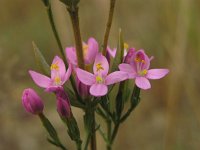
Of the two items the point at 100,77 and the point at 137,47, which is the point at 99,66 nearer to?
the point at 100,77

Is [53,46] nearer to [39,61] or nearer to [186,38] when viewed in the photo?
→ [186,38]

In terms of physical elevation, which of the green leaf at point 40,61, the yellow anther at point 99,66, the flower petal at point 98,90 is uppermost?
the green leaf at point 40,61

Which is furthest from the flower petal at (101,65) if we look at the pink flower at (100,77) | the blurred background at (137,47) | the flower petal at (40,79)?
the blurred background at (137,47)

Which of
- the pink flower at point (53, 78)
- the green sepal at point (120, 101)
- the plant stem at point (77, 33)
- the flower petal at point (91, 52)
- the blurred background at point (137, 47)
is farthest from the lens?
the blurred background at point (137, 47)

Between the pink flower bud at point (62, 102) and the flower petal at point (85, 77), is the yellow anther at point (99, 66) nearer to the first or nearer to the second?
the flower petal at point (85, 77)

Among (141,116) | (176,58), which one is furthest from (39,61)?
(141,116)

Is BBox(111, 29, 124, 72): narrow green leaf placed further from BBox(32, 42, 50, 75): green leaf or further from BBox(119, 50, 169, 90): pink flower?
BBox(32, 42, 50, 75): green leaf

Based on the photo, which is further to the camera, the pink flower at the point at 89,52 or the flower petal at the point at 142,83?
the pink flower at the point at 89,52

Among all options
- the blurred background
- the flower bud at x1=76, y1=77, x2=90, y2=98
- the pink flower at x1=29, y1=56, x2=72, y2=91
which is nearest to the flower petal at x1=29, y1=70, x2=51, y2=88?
the pink flower at x1=29, y1=56, x2=72, y2=91
